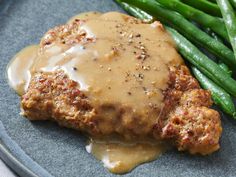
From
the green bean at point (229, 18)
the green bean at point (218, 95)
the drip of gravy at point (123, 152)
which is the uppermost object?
the green bean at point (229, 18)

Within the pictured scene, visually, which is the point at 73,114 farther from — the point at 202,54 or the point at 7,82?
the point at 202,54

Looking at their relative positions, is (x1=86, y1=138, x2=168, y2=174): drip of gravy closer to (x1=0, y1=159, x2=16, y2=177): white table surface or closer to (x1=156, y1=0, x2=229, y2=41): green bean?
(x1=0, y1=159, x2=16, y2=177): white table surface

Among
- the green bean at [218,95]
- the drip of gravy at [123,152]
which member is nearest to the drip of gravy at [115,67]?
the drip of gravy at [123,152]

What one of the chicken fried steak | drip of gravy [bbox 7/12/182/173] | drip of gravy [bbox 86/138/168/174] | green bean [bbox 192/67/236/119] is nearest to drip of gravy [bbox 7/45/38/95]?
drip of gravy [bbox 7/12/182/173]

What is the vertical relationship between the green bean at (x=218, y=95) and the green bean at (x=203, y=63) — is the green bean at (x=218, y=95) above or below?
below

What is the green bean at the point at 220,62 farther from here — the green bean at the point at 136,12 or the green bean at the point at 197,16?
the green bean at the point at 136,12

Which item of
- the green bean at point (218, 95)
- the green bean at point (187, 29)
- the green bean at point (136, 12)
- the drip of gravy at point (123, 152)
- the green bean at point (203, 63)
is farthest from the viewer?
the green bean at point (136, 12)

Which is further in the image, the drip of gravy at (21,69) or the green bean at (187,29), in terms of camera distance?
the green bean at (187,29)
